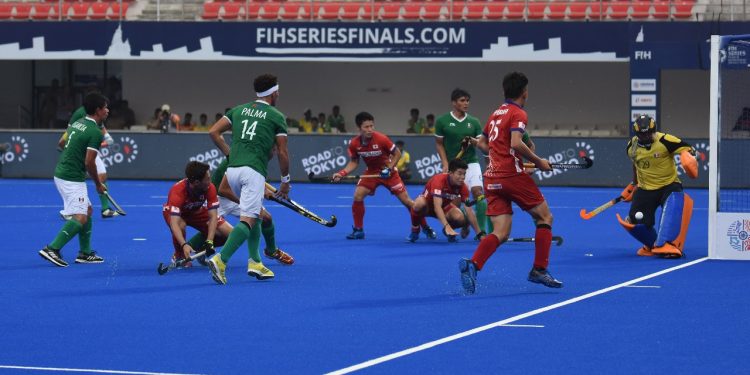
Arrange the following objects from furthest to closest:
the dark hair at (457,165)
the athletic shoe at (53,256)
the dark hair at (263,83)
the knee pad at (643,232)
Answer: the dark hair at (457,165) → the knee pad at (643,232) → the athletic shoe at (53,256) → the dark hair at (263,83)

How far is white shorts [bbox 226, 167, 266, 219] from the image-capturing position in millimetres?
11883

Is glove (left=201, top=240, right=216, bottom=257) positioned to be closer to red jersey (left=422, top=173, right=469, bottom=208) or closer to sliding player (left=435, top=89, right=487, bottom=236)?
red jersey (left=422, top=173, right=469, bottom=208)

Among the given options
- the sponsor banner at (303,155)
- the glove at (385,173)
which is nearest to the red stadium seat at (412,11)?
the sponsor banner at (303,155)

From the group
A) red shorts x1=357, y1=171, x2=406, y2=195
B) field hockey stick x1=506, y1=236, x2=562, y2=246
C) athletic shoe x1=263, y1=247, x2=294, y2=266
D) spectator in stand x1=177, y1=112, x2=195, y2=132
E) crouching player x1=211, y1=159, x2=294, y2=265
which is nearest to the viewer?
crouching player x1=211, y1=159, x2=294, y2=265

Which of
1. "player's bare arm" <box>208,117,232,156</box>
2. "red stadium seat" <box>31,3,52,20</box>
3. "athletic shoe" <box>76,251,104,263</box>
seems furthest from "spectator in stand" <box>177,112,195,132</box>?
"player's bare arm" <box>208,117,232,156</box>

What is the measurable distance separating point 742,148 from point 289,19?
11.8 m

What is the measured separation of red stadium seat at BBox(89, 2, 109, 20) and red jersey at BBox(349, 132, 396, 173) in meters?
18.0

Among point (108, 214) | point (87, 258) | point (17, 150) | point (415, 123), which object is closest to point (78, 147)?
point (87, 258)

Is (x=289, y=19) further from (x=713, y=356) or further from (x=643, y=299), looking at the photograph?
(x=713, y=356)

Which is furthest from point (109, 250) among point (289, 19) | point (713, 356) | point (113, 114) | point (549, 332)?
point (113, 114)

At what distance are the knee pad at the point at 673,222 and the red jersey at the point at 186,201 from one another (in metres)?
5.16

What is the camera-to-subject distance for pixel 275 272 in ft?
42.6

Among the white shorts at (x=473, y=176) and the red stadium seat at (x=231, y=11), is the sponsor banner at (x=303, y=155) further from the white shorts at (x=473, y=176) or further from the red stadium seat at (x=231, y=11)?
the white shorts at (x=473, y=176)

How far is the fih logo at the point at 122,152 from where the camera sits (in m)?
31.1
